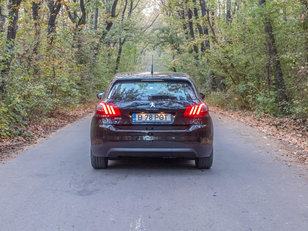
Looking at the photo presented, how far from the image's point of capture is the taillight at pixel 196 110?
6.43 m

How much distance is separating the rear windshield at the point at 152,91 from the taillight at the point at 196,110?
0.61 ft

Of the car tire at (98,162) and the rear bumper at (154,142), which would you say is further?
the car tire at (98,162)

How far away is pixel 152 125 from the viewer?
6355 millimetres

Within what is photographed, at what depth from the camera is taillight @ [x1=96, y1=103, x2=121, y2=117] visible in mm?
6441

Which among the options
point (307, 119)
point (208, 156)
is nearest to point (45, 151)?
point (208, 156)

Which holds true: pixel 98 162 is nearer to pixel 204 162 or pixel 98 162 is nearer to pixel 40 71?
pixel 204 162

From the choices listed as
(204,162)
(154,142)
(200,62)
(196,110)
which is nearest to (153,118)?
(154,142)

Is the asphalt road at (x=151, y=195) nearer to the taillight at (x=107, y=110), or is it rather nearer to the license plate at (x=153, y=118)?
the license plate at (x=153, y=118)

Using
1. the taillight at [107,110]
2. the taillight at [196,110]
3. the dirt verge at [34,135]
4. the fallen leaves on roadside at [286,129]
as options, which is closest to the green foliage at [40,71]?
the dirt verge at [34,135]

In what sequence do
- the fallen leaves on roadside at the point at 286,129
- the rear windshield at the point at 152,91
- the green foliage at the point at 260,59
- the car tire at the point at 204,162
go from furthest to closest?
the green foliage at the point at 260,59 → the fallen leaves on roadside at the point at 286,129 → the car tire at the point at 204,162 → the rear windshield at the point at 152,91

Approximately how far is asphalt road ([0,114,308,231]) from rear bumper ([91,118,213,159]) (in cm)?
37

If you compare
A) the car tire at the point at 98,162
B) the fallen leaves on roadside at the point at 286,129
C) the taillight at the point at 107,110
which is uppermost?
the taillight at the point at 107,110

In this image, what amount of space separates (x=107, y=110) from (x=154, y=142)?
35.8 inches

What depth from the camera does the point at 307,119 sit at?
13742 mm
